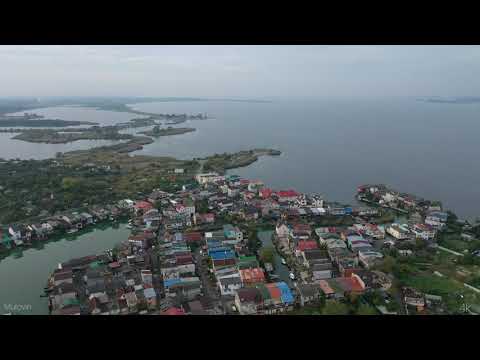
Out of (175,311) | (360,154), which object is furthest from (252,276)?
(360,154)

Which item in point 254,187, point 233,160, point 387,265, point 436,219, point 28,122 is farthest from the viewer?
point 28,122

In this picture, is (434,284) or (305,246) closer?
(434,284)

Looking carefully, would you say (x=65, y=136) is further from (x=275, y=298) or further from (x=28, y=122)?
(x=275, y=298)

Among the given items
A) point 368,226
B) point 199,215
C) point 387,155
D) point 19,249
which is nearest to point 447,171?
point 387,155

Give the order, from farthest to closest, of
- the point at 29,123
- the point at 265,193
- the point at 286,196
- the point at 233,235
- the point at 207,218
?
the point at 29,123, the point at 265,193, the point at 286,196, the point at 207,218, the point at 233,235

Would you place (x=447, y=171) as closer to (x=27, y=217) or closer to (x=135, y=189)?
(x=135, y=189)

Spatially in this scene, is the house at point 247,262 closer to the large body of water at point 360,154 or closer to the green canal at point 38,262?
the green canal at point 38,262

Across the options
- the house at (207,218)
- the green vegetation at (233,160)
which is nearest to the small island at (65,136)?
the green vegetation at (233,160)

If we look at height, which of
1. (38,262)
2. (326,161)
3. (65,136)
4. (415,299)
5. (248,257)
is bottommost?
(65,136)
